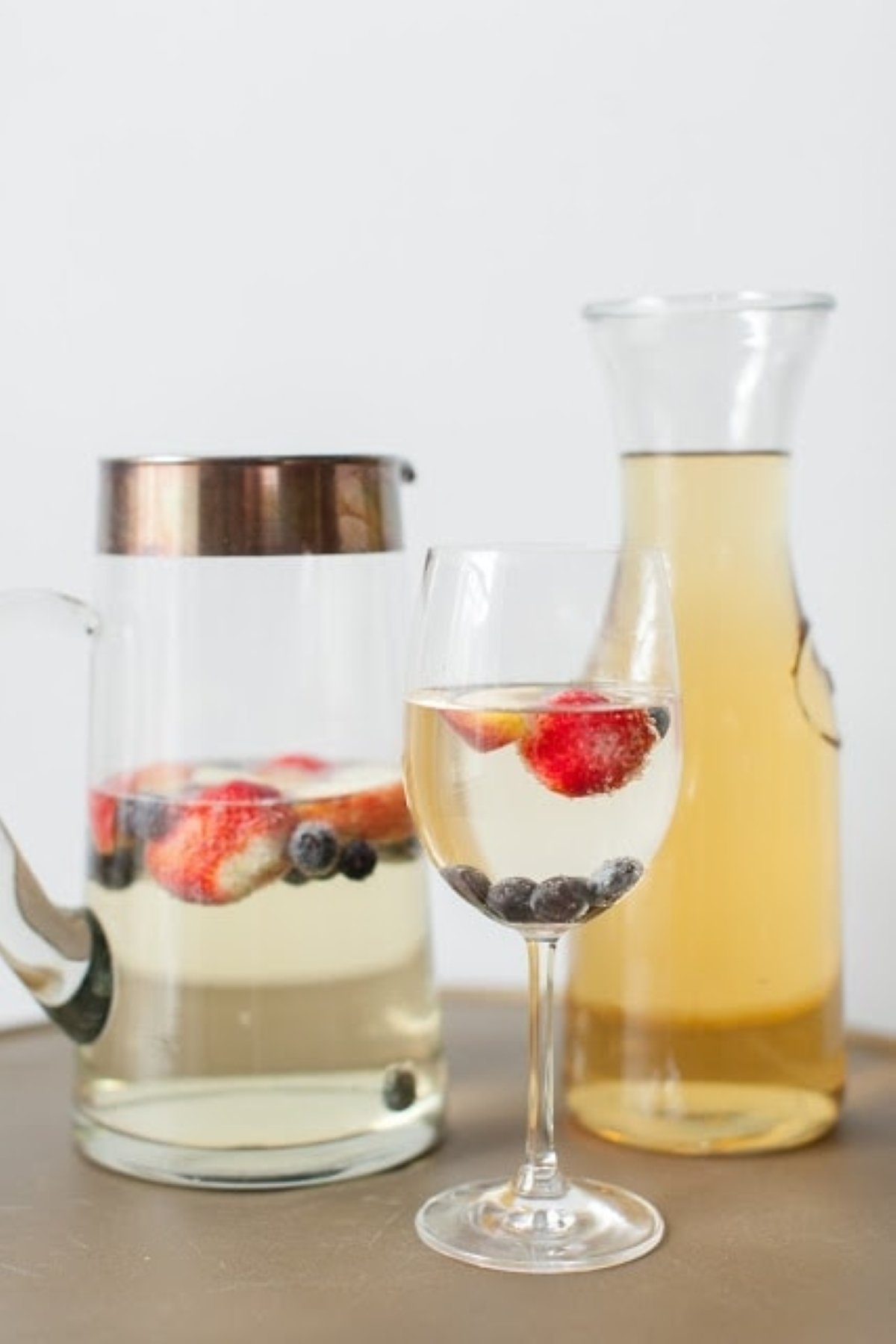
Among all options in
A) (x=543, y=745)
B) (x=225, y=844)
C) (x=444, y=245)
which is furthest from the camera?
(x=444, y=245)

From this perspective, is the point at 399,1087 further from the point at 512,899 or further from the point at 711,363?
the point at 711,363

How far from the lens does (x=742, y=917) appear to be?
37.7 inches

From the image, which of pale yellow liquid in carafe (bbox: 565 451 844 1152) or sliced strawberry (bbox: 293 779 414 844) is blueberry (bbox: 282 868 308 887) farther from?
pale yellow liquid in carafe (bbox: 565 451 844 1152)

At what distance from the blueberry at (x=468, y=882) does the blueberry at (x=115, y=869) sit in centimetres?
17

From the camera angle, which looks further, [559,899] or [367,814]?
[367,814]

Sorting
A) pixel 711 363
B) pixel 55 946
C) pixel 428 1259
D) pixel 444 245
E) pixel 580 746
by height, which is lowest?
pixel 428 1259

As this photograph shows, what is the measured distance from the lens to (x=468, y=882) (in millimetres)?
837

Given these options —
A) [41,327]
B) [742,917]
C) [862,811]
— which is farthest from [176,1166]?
[41,327]

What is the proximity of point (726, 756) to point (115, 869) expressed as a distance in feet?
0.95

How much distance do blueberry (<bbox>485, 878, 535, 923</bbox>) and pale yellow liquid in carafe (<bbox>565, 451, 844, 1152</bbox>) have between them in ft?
0.45

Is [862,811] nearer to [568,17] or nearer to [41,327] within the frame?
[568,17]

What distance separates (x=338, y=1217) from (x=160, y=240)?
29.3 inches

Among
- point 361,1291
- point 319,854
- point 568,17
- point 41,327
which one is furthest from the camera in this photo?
point 41,327

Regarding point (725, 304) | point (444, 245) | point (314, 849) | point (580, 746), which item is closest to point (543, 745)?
point (580, 746)
